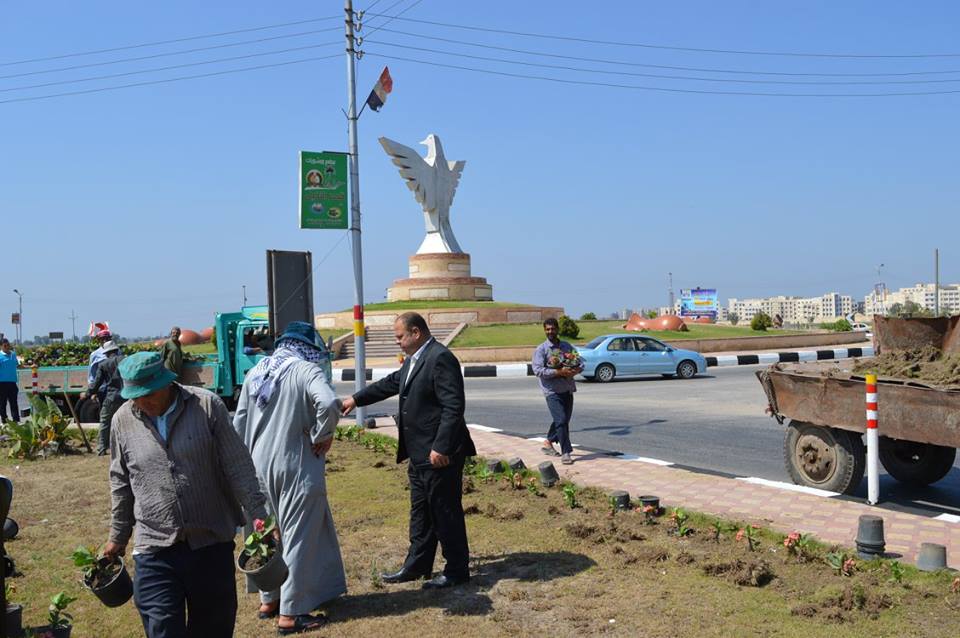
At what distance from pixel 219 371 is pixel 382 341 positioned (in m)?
18.5

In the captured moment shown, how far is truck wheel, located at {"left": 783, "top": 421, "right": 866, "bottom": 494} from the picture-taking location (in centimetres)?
718

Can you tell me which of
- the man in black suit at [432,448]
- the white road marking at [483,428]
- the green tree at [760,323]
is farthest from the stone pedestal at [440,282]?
the man in black suit at [432,448]

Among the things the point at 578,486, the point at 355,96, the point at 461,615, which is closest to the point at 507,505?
the point at 578,486

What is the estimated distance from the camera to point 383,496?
7703mm

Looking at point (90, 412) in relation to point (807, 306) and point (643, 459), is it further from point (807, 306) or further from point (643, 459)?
point (807, 306)

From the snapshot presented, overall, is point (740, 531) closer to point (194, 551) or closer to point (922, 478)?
point (922, 478)

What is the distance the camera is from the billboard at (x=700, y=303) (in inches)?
2539

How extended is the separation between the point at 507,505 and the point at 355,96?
831cm

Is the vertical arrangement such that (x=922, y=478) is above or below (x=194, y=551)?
below

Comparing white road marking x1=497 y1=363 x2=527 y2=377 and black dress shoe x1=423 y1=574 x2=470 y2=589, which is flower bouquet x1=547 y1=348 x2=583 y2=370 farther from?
white road marking x1=497 y1=363 x2=527 y2=377

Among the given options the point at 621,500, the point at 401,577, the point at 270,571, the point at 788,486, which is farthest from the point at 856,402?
the point at 270,571

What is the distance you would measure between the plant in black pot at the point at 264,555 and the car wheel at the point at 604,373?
18056 mm

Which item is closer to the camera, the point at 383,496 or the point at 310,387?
the point at 310,387

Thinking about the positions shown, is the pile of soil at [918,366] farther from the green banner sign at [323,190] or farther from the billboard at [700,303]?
the billboard at [700,303]
